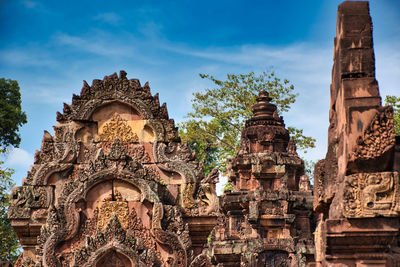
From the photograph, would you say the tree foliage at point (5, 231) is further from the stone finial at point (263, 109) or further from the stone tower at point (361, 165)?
the stone tower at point (361, 165)

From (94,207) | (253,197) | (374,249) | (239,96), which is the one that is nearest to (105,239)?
(94,207)

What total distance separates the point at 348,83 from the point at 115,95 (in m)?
4.68

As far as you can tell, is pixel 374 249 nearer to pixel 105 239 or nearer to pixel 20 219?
pixel 105 239

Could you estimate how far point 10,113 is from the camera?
851 inches

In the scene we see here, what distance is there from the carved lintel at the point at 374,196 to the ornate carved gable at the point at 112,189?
3.89 m

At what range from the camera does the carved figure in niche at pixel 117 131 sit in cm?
851

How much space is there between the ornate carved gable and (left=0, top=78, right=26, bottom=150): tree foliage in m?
13.6

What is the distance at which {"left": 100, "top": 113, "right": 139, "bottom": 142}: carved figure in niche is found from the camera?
8.51 metres

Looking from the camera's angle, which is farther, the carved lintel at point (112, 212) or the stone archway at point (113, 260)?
the carved lintel at point (112, 212)

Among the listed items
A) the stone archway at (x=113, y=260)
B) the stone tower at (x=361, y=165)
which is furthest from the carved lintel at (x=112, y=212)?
the stone tower at (x=361, y=165)

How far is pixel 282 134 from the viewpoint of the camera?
14008mm

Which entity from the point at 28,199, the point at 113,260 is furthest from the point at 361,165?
the point at 28,199

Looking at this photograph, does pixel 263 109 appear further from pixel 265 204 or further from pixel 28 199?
pixel 28 199

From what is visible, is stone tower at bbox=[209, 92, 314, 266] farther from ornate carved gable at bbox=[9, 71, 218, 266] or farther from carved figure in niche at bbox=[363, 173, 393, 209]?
carved figure in niche at bbox=[363, 173, 393, 209]
